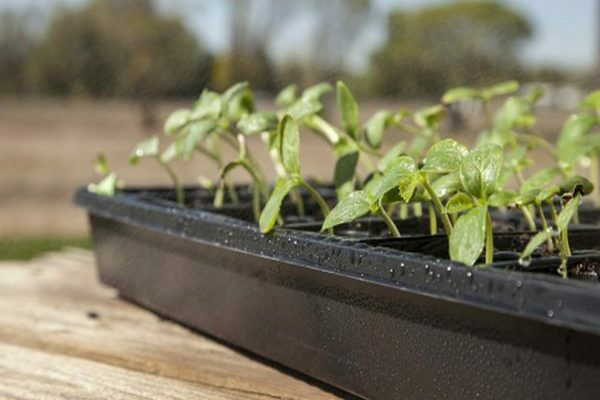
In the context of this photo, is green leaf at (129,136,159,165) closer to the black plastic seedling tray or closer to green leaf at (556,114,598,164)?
the black plastic seedling tray

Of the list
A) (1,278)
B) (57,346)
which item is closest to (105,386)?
(57,346)

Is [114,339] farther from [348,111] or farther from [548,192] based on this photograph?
[548,192]

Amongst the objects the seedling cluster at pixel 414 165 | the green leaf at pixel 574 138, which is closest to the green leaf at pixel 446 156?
the seedling cluster at pixel 414 165

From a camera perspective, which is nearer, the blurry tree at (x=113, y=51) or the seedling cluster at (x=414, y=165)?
the seedling cluster at (x=414, y=165)

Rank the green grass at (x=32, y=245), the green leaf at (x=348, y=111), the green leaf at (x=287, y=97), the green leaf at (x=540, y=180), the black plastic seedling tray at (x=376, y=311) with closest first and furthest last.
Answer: the black plastic seedling tray at (x=376, y=311) → the green leaf at (x=540, y=180) → the green leaf at (x=348, y=111) → the green leaf at (x=287, y=97) → the green grass at (x=32, y=245)

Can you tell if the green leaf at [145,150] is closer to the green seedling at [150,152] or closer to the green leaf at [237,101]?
the green seedling at [150,152]

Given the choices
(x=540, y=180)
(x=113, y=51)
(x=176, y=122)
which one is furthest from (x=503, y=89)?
(x=113, y=51)

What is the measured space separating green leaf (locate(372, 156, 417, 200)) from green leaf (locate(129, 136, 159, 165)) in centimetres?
55

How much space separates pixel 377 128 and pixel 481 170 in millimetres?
429

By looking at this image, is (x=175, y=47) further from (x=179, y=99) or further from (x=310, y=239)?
(x=310, y=239)

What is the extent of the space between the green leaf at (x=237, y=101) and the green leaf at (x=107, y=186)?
0.85 ft

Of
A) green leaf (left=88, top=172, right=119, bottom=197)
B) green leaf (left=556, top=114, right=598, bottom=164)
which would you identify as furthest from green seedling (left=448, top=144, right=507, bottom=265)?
green leaf (left=88, top=172, right=119, bottom=197)

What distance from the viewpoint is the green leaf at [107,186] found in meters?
1.29

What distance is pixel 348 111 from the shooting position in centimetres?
102
